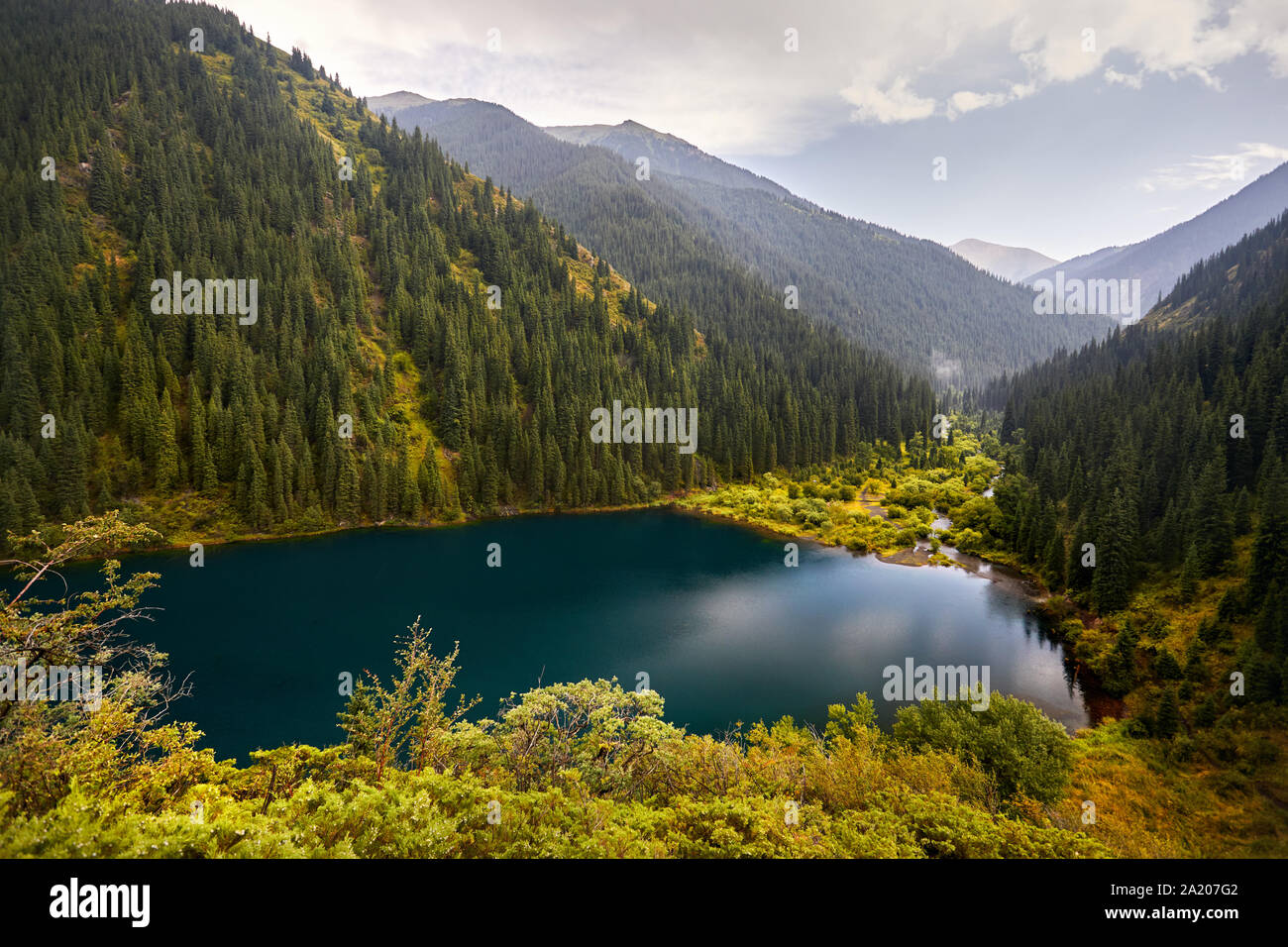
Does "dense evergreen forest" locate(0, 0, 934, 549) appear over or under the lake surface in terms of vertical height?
over

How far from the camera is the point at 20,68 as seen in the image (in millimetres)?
106312

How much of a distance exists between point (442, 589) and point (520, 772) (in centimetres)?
3939

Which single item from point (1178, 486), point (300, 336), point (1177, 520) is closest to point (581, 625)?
point (1177, 520)

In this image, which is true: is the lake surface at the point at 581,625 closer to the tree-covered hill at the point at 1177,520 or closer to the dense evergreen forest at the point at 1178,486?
the tree-covered hill at the point at 1177,520

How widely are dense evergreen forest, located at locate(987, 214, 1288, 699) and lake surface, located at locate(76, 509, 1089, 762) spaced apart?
8.56 metres

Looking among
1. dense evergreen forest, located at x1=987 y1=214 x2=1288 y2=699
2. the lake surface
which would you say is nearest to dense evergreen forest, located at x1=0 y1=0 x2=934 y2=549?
the lake surface

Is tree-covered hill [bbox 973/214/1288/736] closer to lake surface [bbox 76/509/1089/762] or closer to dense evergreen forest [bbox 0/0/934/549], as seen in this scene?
lake surface [bbox 76/509/1089/762]

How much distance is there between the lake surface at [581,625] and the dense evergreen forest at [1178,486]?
28.1 feet

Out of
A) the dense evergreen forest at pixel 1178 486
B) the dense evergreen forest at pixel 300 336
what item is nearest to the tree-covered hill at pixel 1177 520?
the dense evergreen forest at pixel 1178 486

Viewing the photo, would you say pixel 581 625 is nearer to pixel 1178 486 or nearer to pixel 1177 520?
pixel 1177 520

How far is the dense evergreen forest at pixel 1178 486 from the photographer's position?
35.1 meters

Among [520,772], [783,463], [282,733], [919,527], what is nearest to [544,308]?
[783,463]

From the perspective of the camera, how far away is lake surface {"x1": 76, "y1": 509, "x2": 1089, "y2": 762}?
108 ft
